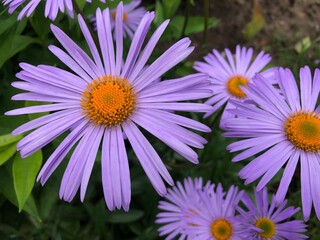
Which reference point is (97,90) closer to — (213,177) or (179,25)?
(213,177)

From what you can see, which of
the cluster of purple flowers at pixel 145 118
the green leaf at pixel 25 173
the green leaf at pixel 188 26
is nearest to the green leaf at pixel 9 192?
the green leaf at pixel 25 173

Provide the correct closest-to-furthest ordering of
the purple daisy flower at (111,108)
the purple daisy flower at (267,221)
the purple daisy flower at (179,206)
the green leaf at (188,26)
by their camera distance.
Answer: the purple daisy flower at (111,108), the purple daisy flower at (267,221), the purple daisy flower at (179,206), the green leaf at (188,26)

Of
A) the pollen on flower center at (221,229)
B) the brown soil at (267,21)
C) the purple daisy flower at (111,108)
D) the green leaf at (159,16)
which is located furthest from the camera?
the brown soil at (267,21)

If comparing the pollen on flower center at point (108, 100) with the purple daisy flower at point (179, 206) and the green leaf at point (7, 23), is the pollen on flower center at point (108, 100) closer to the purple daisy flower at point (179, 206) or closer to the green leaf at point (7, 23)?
the green leaf at point (7, 23)

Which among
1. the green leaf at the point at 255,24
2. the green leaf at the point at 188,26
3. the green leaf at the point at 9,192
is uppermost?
the green leaf at the point at 255,24

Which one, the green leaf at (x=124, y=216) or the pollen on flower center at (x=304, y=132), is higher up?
the pollen on flower center at (x=304, y=132)

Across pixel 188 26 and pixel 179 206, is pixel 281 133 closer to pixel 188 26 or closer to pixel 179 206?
pixel 179 206

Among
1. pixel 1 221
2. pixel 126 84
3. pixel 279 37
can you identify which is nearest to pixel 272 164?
pixel 126 84
